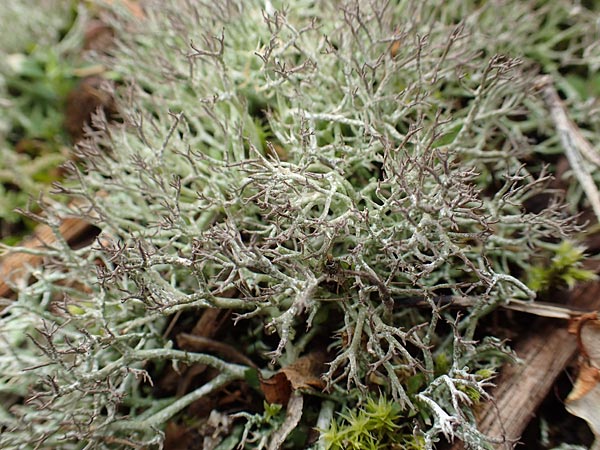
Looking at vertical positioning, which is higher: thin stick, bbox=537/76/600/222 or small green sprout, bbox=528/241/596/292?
thin stick, bbox=537/76/600/222

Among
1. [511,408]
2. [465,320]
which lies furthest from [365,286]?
[511,408]

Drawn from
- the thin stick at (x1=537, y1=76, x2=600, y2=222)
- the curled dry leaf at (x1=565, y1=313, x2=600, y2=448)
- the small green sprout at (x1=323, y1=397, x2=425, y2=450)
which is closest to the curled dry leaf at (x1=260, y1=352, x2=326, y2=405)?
the small green sprout at (x1=323, y1=397, x2=425, y2=450)

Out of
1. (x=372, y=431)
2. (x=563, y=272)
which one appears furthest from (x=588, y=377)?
(x=372, y=431)

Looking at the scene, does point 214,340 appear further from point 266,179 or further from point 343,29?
point 343,29

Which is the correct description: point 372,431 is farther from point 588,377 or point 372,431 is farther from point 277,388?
point 588,377

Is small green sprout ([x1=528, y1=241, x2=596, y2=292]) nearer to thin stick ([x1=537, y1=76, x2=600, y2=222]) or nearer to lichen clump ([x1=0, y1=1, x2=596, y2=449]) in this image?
lichen clump ([x1=0, y1=1, x2=596, y2=449])

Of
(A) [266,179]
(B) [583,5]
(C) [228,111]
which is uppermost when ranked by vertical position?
(B) [583,5]
